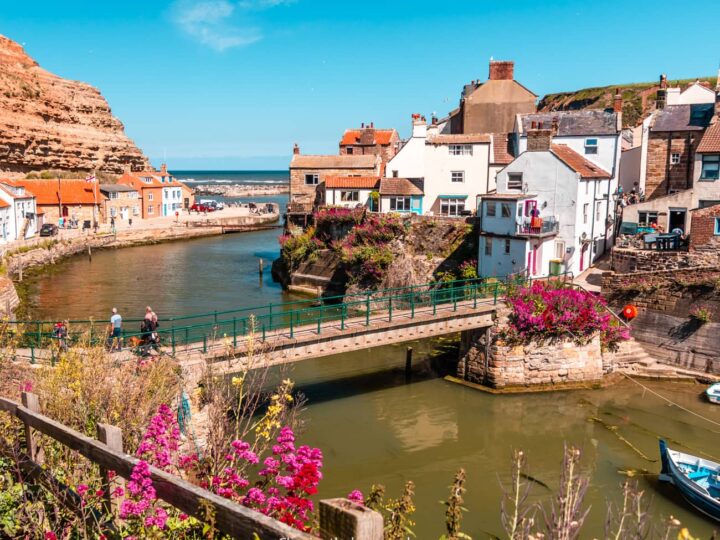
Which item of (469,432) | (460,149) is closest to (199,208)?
(460,149)

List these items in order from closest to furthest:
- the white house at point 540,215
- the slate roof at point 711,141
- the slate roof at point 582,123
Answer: the white house at point 540,215, the slate roof at point 711,141, the slate roof at point 582,123

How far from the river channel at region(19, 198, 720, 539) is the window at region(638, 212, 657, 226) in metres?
13.9

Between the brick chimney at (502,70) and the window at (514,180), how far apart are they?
2009cm

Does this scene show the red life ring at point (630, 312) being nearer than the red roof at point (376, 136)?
Yes

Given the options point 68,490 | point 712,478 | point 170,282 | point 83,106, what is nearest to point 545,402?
point 712,478

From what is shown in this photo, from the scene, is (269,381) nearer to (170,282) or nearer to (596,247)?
(596,247)

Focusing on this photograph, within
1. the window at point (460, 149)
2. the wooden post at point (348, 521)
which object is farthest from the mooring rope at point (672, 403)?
the window at point (460, 149)

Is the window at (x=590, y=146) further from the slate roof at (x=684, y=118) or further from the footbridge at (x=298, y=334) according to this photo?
the footbridge at (x=298, y=334)

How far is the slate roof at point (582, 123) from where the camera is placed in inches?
1614

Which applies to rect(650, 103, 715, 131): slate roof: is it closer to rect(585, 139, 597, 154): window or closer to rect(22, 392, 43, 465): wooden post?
rect(585, 139, 597, 154): window

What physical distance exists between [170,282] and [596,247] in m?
33.3

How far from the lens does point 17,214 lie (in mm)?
62719

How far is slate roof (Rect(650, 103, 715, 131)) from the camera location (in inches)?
1604

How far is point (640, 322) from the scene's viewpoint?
96.2 ft
